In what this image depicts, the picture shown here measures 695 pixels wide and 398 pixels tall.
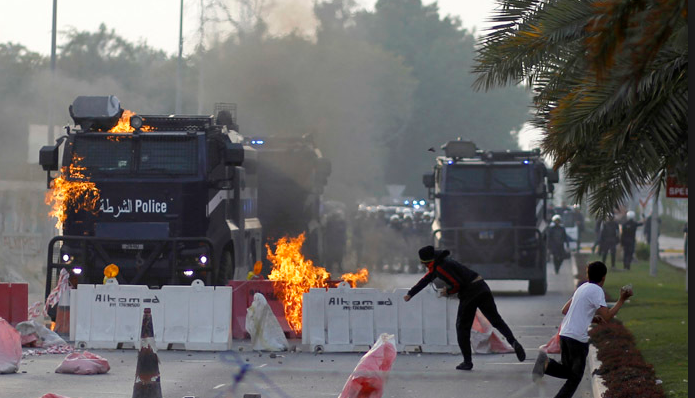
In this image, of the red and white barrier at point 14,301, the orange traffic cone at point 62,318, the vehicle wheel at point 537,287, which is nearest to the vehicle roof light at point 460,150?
the vehicle wheel at point 537,287

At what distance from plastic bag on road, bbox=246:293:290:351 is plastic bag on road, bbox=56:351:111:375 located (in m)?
3.04

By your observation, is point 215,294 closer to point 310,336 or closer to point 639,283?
point 310,336

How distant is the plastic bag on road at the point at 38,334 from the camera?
17.0m

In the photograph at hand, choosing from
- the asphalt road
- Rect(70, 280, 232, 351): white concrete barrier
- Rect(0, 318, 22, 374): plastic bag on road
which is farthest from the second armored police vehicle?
Rect(0, 318, 22, 374): plastic bag on road

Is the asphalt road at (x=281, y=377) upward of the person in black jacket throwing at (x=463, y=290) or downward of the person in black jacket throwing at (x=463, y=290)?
downward

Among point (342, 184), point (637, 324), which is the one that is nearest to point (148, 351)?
point (637, 324)

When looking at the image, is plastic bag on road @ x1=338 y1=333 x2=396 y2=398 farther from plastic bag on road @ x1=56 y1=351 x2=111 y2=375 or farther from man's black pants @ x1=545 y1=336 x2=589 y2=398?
plastic bag on road @ x1=56 y1=351 x2=111 y2=375

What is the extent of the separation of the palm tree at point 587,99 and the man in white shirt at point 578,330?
6.08ft

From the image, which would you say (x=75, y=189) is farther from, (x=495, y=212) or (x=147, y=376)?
(x=495, y=212)

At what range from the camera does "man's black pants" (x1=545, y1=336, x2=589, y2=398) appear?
1101cm

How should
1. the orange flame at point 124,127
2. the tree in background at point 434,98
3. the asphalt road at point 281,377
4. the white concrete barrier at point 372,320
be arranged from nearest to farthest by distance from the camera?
the asphalt road at point 281,377 < the white concrete barrier at point 372,320 < the orange flame at point 124,127 < the tree in background at point 434,98

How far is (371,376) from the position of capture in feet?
35.9

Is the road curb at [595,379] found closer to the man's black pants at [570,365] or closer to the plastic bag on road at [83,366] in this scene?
the man's black pants at [570,365]

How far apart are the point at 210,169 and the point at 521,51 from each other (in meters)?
5.67
